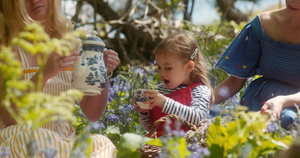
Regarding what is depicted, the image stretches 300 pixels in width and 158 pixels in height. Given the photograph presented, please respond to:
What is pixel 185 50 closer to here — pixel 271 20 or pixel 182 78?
pixel 182 78

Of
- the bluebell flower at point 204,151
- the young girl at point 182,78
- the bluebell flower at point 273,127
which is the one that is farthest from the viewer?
the young girl at point 182,78

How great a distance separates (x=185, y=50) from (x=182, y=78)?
0.57 feet

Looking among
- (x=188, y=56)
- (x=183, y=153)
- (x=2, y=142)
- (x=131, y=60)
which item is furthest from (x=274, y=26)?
(x=131, y=60)

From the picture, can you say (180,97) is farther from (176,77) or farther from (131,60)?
(131,60)

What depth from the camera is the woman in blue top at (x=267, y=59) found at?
231 centimetres

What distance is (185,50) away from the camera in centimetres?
234

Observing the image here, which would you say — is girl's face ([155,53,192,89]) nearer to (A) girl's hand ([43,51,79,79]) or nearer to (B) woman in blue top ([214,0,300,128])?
(B) woman in blue top ([214,0,300,128])

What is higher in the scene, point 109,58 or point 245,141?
point 109,58

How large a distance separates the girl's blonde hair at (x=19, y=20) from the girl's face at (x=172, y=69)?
61 centimetres

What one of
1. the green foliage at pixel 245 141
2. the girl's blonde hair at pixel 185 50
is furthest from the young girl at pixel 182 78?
the green foliage at pixel 245 141

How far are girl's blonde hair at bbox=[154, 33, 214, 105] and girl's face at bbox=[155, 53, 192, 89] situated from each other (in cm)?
3

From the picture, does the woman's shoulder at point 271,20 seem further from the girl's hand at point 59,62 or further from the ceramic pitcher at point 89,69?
the girl's hand at point 59,62

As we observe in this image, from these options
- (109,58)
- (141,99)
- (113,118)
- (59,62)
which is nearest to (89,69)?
(59,62)

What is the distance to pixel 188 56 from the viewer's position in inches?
92.2
